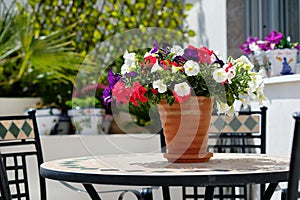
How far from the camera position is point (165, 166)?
81.5 inches

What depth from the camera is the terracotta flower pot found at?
2084 millimetres

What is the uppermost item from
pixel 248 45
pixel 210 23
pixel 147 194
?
pixel 210 23

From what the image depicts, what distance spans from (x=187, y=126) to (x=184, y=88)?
14cm

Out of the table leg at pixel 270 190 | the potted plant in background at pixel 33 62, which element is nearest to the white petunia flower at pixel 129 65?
the table leg at pixel 270 190

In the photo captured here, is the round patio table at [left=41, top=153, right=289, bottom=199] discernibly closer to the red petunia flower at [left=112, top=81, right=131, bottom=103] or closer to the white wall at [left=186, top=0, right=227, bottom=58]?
the red petunia flower at [left=112, top=81, right=131, bottom=103]

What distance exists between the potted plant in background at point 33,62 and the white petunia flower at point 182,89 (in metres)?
2.90

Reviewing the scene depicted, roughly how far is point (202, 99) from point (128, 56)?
0.94ft

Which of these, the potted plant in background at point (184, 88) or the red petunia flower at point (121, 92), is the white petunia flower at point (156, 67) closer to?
the potted plant in background at point (184, 88)

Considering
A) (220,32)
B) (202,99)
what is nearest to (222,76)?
(202,99)

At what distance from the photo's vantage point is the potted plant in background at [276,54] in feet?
11.3

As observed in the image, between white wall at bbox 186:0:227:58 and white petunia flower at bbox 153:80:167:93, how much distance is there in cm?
219

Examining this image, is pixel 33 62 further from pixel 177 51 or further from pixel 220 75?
pixel 220 75

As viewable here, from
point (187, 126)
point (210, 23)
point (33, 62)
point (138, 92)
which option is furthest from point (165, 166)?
point (33, 62)

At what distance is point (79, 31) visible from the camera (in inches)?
211
